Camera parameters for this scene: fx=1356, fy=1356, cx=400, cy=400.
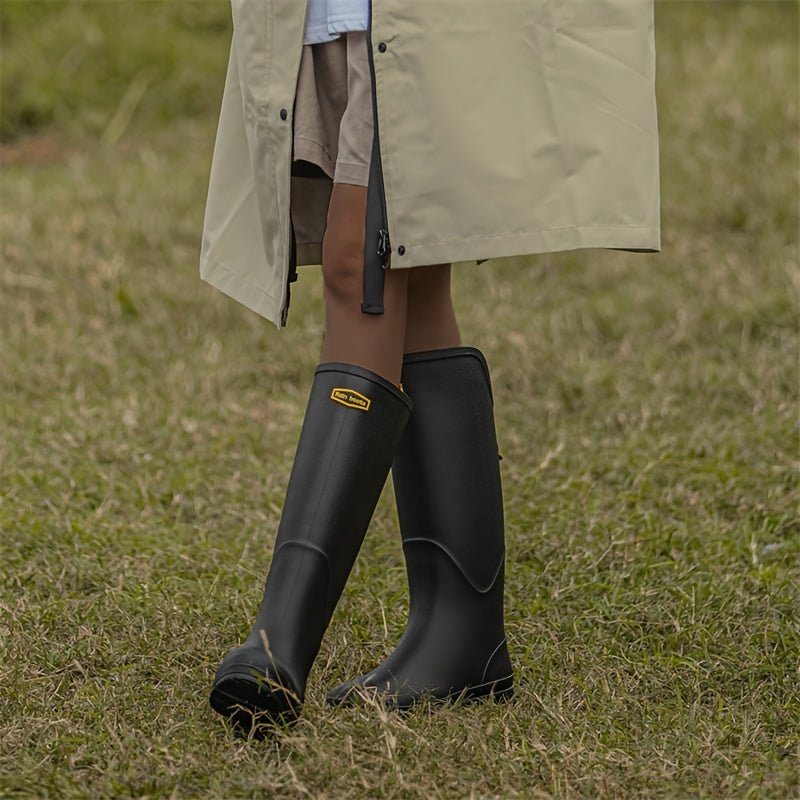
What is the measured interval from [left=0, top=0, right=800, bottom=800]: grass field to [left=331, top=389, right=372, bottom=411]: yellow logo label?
1.58 feet

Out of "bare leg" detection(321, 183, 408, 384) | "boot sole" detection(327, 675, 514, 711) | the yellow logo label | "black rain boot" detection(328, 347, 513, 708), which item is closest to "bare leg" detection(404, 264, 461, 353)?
"black rain boot" detection(328, 347, 513, 708)

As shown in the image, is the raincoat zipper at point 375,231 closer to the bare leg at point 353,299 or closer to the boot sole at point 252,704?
the bare leg at point 353,299

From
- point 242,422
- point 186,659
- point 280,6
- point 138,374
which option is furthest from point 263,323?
point 280,6

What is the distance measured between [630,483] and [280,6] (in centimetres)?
178

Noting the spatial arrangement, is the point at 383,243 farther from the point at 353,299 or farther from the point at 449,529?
the point at 449,529

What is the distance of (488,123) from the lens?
2.02 metres

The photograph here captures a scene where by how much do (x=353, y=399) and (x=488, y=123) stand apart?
463 millimetres

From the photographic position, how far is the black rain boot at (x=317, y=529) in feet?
6.53

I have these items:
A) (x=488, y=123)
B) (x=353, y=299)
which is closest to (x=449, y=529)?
(x=353, y=299)

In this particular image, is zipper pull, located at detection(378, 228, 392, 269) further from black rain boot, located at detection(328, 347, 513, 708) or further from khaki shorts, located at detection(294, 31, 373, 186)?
black rain boot, located at detection(328, 347, 513, 708)

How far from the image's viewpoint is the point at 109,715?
2172 millimetres

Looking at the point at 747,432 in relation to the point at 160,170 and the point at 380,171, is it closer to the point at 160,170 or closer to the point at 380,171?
the point at 380,171

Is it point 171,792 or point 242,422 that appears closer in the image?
point 171,792

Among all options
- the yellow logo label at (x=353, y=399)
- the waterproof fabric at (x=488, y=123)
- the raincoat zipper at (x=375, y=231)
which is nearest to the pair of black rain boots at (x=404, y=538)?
the yellow logo label at (x=353, y=399)
